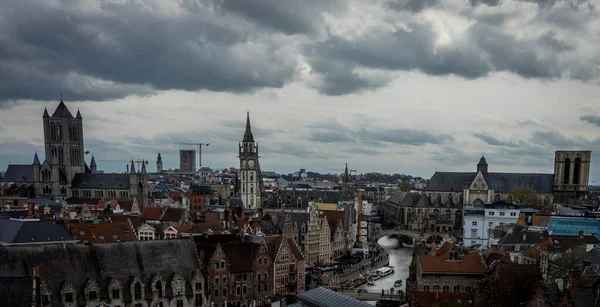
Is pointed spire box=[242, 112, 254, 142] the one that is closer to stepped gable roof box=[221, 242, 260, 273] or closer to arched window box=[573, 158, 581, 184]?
stepped gable roof box=[221, 242, 260, 273]

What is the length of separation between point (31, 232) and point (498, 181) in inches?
5411

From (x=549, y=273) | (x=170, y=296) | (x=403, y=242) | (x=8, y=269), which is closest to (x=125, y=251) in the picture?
(x=170, y=296)

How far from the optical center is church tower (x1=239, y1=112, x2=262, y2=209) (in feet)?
430

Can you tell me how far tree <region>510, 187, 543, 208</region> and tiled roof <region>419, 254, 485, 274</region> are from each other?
9085 cm

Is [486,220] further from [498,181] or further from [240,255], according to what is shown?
[240,255]

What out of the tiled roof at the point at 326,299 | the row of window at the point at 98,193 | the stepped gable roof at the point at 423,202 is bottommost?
the stepped gable roof at the point at 423,202

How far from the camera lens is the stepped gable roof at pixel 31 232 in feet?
203

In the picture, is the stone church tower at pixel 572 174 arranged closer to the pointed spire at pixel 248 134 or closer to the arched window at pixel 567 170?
the arched window at pixel 567 170

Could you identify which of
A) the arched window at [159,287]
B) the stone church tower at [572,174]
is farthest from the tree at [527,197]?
the arched window at [159,287]

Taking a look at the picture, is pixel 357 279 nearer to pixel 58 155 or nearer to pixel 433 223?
pixel 433 223

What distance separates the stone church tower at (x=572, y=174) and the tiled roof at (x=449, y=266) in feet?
352

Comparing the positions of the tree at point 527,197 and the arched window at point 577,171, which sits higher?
the arched window at point 577,171

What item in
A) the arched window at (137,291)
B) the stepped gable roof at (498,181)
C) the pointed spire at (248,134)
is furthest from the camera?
the stepped gable roof at (498,181)

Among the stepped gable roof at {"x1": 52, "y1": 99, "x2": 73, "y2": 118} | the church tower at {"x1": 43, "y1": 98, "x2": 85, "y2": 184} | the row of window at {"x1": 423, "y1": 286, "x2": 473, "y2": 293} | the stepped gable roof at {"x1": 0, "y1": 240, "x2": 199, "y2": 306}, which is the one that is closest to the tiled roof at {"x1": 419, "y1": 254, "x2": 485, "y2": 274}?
the row of window at {"x1": 423, "y1": 286, "x2": 473, "y2": 293}
